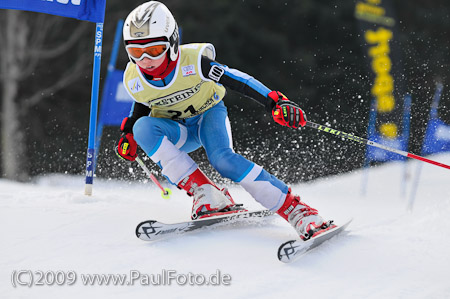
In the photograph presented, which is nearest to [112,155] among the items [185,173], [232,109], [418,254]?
[232,109]

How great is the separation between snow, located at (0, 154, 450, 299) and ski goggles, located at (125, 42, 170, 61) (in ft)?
3.21

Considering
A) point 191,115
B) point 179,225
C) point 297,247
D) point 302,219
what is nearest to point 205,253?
point 179,225

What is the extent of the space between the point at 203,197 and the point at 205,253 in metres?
0.50

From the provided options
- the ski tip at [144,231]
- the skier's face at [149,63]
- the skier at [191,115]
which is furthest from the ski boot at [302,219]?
the skier's face at [149,63]

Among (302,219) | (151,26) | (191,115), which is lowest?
(302,219)

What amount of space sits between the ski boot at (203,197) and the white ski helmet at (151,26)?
72 centimetres

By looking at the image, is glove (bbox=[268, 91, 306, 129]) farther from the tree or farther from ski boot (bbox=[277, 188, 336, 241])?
the tree

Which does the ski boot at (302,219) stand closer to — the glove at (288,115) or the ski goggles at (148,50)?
the glove at (288,115)

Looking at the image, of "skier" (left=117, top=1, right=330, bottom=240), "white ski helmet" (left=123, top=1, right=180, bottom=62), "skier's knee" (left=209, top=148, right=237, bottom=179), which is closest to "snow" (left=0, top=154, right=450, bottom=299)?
"skier" (left=117, top=1, right=330, bottom=240)

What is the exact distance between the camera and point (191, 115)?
340 cm

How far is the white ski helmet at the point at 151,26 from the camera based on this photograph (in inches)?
117

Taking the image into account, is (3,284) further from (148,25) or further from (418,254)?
(418,254)

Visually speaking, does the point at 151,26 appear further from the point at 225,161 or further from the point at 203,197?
the point at 203,197

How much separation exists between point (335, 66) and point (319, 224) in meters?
11.5
